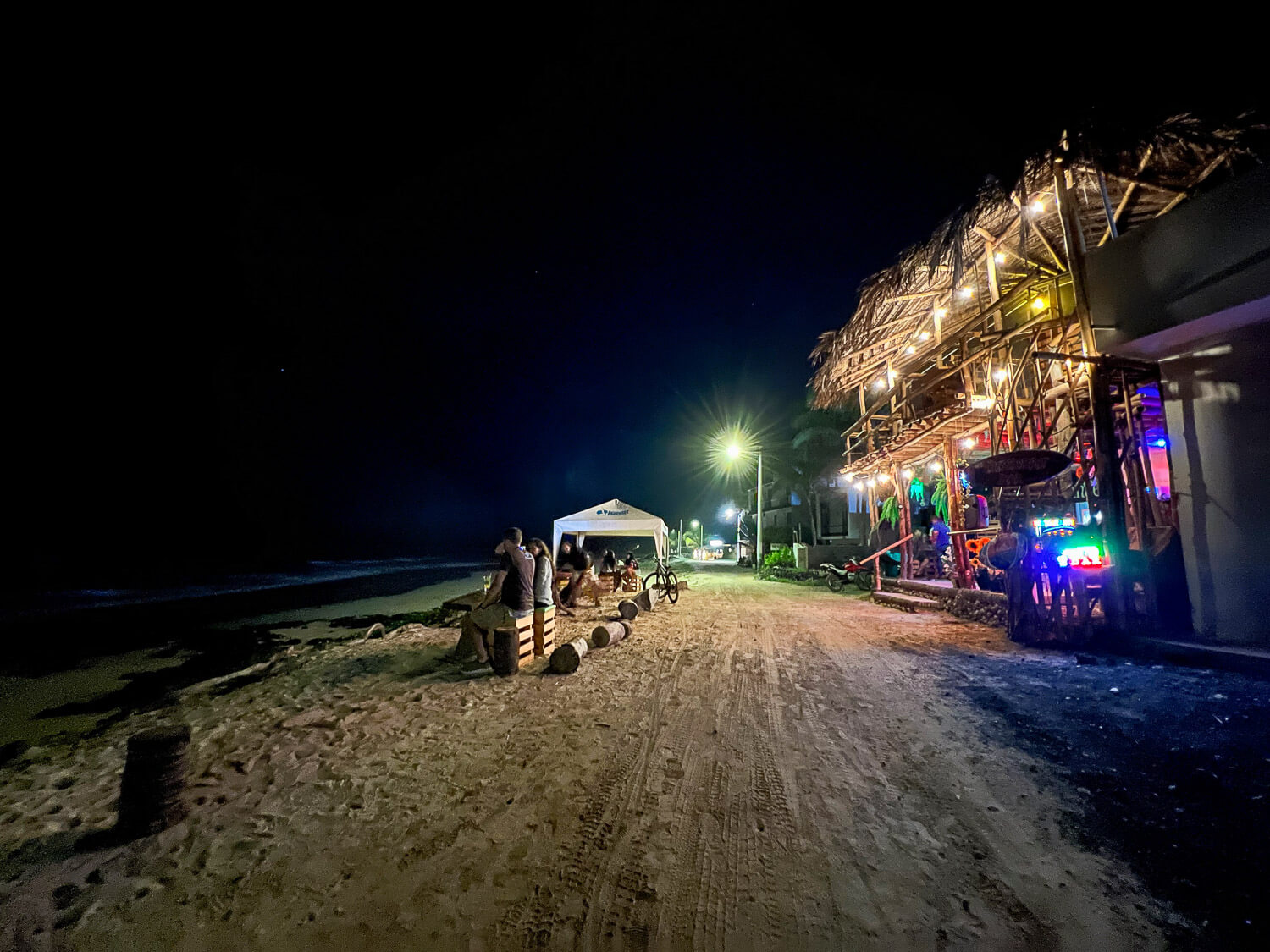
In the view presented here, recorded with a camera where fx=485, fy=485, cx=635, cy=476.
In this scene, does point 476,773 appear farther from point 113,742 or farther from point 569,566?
point 569,566

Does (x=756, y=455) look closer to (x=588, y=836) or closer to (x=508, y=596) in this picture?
(x=508, y=596)

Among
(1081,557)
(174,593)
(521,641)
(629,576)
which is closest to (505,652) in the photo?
(521,641)

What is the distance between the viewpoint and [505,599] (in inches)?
265

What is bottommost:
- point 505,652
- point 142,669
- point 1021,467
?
point 142,669

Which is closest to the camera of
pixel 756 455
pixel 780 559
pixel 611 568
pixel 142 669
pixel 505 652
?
pixel 505 652

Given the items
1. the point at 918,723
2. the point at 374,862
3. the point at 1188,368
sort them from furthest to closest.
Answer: the point at 1188,368 → the point at 918,723 → the point at 374,862

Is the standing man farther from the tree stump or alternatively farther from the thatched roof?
the tree stump

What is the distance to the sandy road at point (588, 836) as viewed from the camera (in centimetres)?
226

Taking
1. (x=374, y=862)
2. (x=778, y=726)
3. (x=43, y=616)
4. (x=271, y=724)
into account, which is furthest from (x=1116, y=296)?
(x=43, y=616)

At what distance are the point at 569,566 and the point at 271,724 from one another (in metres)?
7.28

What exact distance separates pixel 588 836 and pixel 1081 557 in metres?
8.74

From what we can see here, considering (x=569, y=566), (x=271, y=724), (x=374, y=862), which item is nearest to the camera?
(x=374, y=862)

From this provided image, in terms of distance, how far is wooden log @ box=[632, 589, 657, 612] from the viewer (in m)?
11.5

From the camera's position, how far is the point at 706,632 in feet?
29.7
